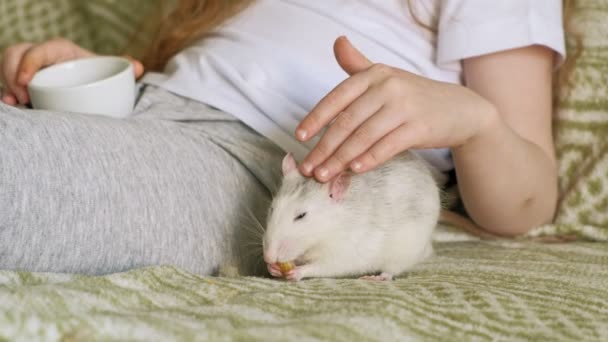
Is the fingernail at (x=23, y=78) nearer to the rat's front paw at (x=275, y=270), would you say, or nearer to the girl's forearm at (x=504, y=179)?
the rat's front paw at (x=275, y=270)

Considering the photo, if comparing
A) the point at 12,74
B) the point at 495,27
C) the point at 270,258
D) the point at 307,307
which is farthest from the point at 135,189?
the point at 495,27

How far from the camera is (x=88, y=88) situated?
88cm

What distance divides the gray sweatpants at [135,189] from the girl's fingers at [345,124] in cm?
16

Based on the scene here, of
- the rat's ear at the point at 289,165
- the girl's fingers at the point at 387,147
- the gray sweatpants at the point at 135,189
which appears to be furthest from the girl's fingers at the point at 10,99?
the girl's fingers at the point at 387,147

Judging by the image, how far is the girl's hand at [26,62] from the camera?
996mm

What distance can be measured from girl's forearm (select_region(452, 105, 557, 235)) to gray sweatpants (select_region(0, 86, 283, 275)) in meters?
→ 0.25

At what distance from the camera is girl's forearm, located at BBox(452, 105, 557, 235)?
872mm

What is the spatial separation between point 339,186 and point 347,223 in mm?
41

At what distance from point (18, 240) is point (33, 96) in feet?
0.92

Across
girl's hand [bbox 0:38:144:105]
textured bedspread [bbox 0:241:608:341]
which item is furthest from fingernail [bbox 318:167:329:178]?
girl's hand [bbox 0:38:144:105]

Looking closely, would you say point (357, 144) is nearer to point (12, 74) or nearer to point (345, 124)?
point (345, 124)

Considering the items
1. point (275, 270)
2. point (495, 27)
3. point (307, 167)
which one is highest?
point (495, 27)

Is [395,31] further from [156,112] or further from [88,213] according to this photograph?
[88,213]

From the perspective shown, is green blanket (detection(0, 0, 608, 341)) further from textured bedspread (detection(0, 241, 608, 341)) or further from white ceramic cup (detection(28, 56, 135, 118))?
white ceramic cup (detection(28, 56, 135, 118))
